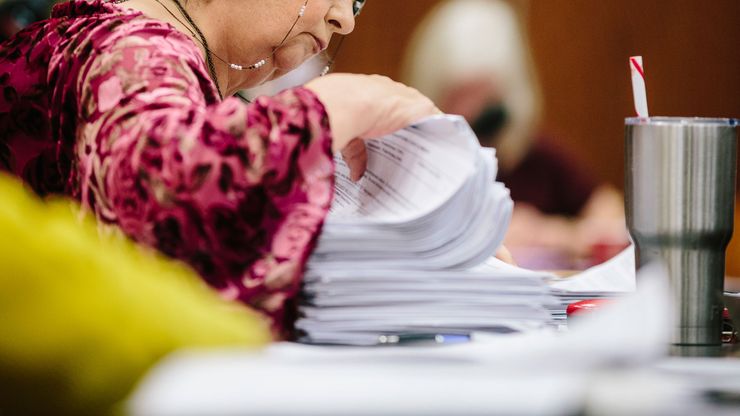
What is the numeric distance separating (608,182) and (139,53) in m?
4.41

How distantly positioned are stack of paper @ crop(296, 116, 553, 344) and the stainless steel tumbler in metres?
0.10

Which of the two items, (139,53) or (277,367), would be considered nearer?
(277,367)

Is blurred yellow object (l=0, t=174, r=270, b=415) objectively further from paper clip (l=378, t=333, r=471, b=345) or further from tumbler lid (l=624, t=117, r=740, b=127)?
tumbler lid (l=624, t=117, r=740, b=127)

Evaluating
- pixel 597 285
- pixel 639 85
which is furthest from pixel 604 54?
pixel 639 85

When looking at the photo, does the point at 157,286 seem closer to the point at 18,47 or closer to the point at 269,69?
the point at 18,47

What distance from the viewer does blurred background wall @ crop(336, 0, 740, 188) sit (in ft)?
16.6

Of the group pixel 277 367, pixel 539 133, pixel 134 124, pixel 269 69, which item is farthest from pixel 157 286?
pixel 539 133

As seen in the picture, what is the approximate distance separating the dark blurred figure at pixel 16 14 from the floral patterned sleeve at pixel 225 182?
4.74 ft

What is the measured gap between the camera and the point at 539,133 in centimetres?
488

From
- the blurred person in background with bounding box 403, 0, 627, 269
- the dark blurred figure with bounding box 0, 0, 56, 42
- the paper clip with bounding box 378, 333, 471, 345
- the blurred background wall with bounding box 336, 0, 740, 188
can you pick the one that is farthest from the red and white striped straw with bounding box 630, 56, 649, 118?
the blurred background wall with bounding box 336, 0, 740, 188

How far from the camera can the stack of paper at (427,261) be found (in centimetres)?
73

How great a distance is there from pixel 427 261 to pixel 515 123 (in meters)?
3.83

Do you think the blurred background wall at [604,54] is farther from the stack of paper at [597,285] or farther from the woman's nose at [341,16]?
the stack of paper at [597,285]

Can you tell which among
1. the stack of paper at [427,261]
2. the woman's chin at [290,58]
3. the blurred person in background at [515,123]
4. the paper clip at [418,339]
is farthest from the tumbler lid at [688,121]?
the blurred person in background at [515,123]
